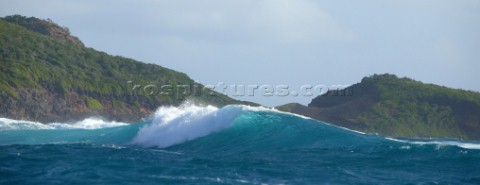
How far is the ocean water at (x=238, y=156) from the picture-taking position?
15844 millimetres

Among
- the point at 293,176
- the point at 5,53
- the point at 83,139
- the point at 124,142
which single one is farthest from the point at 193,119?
the point at 5,53

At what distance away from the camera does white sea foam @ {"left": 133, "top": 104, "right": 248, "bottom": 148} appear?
2364 cm

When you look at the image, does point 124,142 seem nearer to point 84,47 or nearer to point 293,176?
point 293,176

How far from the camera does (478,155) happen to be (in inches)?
730

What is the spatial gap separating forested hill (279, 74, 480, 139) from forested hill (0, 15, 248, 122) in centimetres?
1005

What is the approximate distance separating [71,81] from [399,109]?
2315 cm

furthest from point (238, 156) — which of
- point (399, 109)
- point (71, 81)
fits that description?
point (399, 109)

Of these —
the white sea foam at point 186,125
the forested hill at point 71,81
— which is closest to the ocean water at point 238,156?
the white sea foam at point 186,125

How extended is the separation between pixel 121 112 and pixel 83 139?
26.2 meters

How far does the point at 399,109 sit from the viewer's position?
188 ft

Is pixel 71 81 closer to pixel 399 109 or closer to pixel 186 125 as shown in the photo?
pixel 399 109

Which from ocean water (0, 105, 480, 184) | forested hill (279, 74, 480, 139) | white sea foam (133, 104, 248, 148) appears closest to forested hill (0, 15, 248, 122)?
forested hill (279, 74, 480, 139)

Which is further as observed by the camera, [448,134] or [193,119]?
[448,134]

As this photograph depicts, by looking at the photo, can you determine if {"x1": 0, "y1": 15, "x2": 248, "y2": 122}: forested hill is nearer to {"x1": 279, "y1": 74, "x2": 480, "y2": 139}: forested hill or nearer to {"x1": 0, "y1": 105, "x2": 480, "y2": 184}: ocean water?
{"x1": 279, "y1": 74, "x2": 480, "y2": 139}: forested hill
